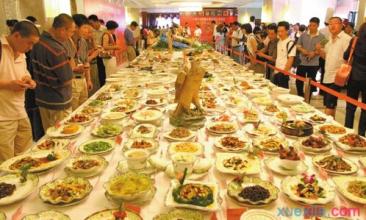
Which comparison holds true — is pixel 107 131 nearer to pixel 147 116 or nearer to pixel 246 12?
pixel 147 116

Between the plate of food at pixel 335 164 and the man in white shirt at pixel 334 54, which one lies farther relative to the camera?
the man in white shirt at pixel 334 54

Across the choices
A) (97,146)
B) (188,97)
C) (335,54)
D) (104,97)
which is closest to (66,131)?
(97,146)

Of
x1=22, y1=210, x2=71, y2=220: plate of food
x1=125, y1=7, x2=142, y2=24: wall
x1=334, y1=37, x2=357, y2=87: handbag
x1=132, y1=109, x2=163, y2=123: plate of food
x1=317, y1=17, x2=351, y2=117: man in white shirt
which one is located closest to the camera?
x1=22, y1=210, x2=71, y2=220: plate of food

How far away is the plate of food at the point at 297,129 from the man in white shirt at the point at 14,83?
1.94 m

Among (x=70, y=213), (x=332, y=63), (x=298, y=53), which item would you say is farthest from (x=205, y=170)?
(x=298, y=53)

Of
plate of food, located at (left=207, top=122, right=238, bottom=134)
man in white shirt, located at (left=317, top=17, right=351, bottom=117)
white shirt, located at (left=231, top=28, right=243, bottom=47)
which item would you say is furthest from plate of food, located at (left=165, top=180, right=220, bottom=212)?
white shirt, located at (left=231, top=28, right=243, bottom=47)

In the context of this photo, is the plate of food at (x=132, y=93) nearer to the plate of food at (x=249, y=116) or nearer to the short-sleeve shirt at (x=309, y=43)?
the plate of food at (x=249, y=116)

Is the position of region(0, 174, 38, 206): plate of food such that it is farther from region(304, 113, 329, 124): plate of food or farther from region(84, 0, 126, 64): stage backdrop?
region(84, 0, 126, 64): stage backdrop

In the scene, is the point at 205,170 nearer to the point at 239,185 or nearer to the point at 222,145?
the point at 239,185

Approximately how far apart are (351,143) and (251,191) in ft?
3.11

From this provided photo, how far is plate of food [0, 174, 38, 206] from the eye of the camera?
1.47m

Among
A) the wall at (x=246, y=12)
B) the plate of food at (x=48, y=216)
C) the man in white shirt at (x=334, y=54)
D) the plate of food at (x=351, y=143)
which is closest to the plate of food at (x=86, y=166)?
the plate of food at (x=48, y=216)

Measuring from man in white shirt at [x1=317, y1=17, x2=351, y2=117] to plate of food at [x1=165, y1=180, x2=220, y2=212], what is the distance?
3390mm

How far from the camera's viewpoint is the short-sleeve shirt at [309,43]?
5.53m
